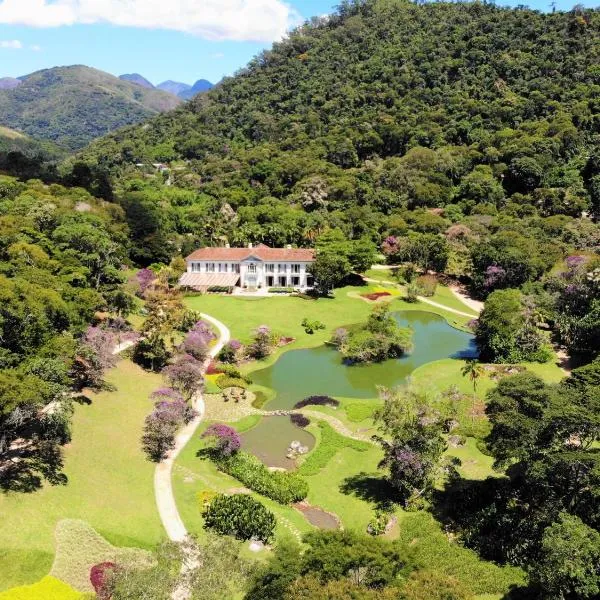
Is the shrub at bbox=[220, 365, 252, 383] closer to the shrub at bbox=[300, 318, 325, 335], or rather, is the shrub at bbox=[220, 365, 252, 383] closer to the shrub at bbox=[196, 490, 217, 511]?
the shrub at bbox=[300, 318, 325, 335]

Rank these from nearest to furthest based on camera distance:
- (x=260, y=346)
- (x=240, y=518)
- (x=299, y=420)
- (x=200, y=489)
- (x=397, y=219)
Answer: (x=240, y=518) → (x=200, y=489) → (x=299, y=420) → (x=260, y=346) → (x=397, y=219)

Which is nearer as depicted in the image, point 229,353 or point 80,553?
point 80,553

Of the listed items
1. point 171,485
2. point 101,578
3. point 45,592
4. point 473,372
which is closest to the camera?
point 45,592

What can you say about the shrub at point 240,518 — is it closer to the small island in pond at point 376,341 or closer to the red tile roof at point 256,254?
the small island in pond at point 376,341

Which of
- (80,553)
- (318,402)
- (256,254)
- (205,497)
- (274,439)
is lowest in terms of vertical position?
(274,439)

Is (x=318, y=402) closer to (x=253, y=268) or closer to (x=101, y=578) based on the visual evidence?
(x=101, y=578)

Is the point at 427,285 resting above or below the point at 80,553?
above

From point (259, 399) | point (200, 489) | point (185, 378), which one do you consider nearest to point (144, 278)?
point (259, 399)

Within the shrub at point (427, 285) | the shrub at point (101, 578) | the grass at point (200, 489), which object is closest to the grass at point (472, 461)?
the grass at point (200, 489)
